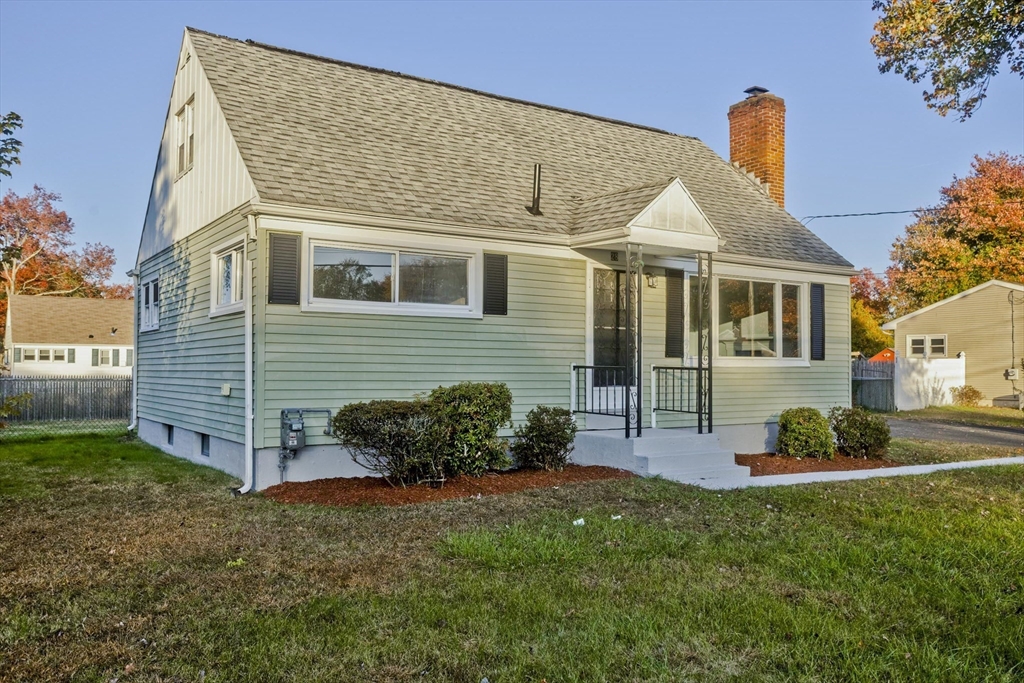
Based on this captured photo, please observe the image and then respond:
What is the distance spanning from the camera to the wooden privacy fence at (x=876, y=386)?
83.1 ft

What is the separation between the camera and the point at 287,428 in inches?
346

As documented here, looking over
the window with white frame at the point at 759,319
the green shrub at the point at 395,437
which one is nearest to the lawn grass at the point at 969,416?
the window with white frame at the point at 759,319

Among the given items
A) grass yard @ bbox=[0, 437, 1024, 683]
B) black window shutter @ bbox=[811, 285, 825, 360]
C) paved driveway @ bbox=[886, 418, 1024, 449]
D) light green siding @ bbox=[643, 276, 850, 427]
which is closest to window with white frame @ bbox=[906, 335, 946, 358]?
paved driveway @ bbox=[886, 418, 1024, 449]

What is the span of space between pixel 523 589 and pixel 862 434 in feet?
27.4

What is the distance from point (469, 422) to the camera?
8.69m

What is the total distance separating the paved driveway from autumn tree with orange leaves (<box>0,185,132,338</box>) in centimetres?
3479

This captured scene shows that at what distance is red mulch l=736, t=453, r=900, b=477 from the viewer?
418 inches

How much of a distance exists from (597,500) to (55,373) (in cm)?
3703

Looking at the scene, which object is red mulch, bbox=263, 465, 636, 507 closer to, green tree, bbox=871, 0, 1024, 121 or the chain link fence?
green tree, bbox=871, 0, 1024, 121

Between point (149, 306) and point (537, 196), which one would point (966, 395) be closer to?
point (537, 196)

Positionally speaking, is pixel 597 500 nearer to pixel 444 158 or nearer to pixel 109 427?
pixel 444 158

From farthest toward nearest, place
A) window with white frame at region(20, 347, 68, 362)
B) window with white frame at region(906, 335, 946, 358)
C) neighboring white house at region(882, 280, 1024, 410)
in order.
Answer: window with white frame at region(20, 347, 68, 362) → window with white frame at region(906, 335, 946, 358) → neighboring white house at region(882, 280, 1024, 410)

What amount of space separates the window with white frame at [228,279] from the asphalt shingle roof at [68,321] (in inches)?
1217

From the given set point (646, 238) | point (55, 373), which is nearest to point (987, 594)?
point (646, 238)
